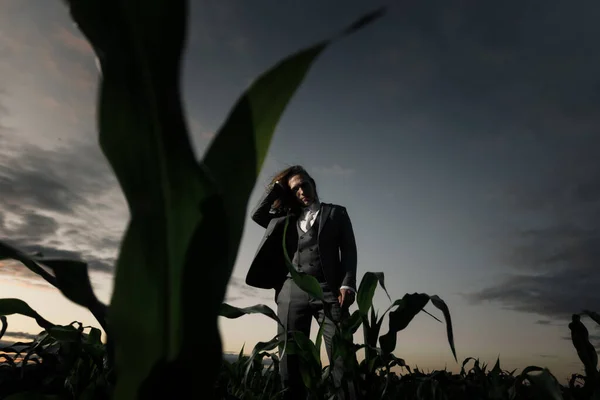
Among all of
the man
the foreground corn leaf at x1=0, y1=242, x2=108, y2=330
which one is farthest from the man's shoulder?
the foreground corn leaf at x1=0, y1=242, x2=108, y2=330

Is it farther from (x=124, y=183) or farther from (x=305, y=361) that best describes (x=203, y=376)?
(x=305, y=361)

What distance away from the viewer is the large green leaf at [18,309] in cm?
88

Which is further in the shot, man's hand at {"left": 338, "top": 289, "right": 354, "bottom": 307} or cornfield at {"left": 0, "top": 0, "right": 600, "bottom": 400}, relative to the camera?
man's hand at {"left": 338, "top": 289, "right": 354, "bottom": 307}

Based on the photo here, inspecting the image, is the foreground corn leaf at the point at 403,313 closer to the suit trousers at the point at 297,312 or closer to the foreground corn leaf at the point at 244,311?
the foreground corn leaf at the point at 244,311

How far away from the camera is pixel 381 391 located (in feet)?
3.96

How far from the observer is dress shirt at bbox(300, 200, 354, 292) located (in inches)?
115

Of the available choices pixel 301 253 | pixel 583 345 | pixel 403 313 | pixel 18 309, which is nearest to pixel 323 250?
pixel 301 253

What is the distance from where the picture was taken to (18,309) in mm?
899

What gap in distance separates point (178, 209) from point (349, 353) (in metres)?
0.91

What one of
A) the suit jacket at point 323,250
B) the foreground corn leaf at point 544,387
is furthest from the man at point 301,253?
the foreground corn leaf at point 544,387

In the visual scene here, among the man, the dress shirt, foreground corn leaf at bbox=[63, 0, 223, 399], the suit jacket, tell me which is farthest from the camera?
the dress shirt

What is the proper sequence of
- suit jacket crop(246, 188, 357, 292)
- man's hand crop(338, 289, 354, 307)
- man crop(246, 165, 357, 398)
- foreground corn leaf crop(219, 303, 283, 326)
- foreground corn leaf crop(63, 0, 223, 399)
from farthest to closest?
suit jacket crop(246, 188, 357, 292)
man crop(246, 165, 357, 398)
man's hand crop(338, 289, 354, 307)
foreground corn leaf crop(219, 303, 283, 326)
foreground corn leaf crop(63, 0, 223, 399)

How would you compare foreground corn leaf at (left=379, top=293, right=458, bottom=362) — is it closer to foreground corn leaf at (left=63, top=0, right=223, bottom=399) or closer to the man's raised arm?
foreground corn leaf at (left=63, top=0, right=223, bottom=399)

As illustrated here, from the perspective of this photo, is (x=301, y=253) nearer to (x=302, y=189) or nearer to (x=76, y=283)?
(x=302, y=189)
